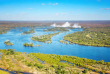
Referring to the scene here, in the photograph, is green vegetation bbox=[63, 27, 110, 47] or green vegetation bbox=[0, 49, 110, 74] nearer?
green vegetation bbox=[0, 49, 110, 74]

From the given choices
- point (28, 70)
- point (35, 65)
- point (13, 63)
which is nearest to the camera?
point (28, 70)

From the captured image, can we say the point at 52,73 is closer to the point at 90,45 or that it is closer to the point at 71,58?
the point at 71,58

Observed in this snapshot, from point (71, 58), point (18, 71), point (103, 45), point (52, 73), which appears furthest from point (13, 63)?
point (103, 45)

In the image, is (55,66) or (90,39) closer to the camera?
(55,66)

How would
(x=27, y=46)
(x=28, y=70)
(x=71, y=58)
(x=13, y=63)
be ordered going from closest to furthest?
(x=28, y=70) → (x=13, y=63) → (x=71, y=58) → (x=27, y=46)

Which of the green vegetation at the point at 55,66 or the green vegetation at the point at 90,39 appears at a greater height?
the green vegetation at the point at 90,39

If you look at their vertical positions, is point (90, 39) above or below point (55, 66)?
above

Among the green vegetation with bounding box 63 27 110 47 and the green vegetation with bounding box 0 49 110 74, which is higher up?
the green vegetation with bounding box 63 27 110 47

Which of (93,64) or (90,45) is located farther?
(90,45)

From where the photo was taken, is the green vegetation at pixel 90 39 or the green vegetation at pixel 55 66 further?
the green vegetation at pixel 90 39
